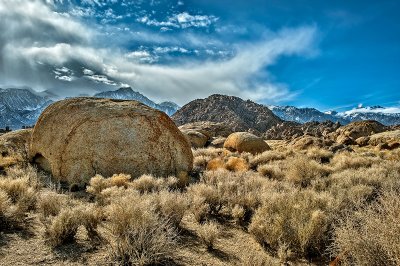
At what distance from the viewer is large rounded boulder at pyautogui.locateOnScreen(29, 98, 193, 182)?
34.9ft

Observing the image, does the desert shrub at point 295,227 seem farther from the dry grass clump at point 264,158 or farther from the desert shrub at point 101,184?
the dry grass clump at point 264,158

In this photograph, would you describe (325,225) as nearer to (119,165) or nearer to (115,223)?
(115,223)

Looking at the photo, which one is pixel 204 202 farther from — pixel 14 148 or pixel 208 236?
pixel 14 148

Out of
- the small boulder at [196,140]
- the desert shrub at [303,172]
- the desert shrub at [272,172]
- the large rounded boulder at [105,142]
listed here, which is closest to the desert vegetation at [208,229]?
the desert shrub at [303,172]

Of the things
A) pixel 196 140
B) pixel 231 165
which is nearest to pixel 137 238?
pixel 231 165

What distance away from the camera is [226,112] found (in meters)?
167

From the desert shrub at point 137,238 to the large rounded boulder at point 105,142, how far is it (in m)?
5.37

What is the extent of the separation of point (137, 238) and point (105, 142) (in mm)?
6753

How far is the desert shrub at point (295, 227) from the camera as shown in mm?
5094

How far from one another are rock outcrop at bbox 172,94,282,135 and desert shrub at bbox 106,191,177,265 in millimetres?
149399

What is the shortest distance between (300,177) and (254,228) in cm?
545

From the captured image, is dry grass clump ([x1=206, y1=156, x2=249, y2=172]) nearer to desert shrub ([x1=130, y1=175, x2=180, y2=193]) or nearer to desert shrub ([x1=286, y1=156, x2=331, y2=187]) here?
desert shrub ([x1=286, y1=156, x2=331, y2=187])

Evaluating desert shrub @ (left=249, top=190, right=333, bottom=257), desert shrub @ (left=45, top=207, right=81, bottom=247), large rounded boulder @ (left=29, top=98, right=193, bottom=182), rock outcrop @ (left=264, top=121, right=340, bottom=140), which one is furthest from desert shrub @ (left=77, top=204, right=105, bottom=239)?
rock outcrop @ (left=264, top=121, right=340, bottom=140)

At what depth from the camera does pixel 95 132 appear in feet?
35.8
